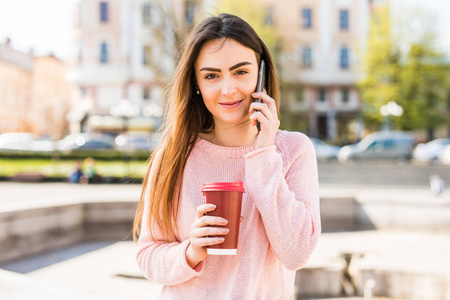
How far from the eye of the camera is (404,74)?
33.6m

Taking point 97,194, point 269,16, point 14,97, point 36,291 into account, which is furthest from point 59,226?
point 14,97

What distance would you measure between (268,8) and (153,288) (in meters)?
37.1

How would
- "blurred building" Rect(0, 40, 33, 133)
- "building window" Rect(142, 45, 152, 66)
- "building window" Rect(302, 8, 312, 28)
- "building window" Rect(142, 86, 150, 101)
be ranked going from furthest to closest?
1. "blurred building" Rect(0, 40, 33, 133)
2. "building window" Rect(302, 8, 312, 28)
3. "building window" Rect(142, 86, 150, 101)
4. "building window" Rect(142, 45, 152, 66)

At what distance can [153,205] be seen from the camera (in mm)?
1793

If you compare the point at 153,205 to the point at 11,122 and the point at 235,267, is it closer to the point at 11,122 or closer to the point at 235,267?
the point at 235,267

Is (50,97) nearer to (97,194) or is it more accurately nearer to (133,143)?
(133,143)

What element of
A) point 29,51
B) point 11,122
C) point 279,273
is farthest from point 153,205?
point 29,51

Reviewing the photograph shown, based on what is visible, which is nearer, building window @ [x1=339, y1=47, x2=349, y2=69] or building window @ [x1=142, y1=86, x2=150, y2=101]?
building window @ [x1=142, y1=86, x2=150, y2=101]

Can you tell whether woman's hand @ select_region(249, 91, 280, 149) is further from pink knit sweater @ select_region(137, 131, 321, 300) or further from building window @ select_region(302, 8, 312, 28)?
building window @ select_region(302, 8, 312, 28)

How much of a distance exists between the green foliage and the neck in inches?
1329

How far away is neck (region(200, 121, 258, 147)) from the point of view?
6.17ft

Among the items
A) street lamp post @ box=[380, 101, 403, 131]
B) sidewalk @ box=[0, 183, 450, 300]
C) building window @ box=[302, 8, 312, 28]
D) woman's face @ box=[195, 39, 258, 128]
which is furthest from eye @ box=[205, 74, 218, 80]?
building window @ box=[302, 8, 312, 28]

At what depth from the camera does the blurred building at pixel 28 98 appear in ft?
181

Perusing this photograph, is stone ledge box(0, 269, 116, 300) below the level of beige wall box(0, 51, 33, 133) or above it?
below
